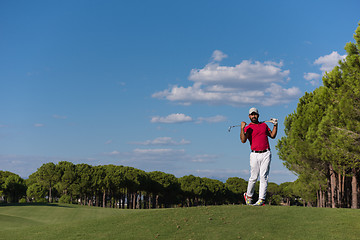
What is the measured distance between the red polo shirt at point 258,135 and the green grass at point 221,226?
374 centimetres

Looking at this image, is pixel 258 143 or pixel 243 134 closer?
pixel 243 134

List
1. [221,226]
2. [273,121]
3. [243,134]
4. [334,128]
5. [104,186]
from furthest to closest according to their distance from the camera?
[104,186] < [334,128] < [221,226] < [243,134] < [273,121]

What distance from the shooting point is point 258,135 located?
15.9 m

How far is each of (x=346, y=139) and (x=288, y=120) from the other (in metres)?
21.2

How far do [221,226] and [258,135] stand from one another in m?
4.75

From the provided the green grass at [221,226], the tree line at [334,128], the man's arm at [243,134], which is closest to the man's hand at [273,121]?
the man's arm at [243,134]

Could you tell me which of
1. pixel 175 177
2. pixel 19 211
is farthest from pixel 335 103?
pixel 175 177

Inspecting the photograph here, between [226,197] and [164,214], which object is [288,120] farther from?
[226,197]

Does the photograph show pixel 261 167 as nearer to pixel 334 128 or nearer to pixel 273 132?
pixel 273 132

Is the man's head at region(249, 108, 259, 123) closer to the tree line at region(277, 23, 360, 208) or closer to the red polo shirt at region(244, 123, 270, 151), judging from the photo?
the red polo shirt at region(244, 123, 270, 151)

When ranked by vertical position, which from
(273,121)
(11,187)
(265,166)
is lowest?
(11,187)

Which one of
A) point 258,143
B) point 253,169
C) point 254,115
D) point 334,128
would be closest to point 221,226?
point 253,169

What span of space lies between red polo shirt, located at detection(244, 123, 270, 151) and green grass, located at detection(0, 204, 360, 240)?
3743 mm

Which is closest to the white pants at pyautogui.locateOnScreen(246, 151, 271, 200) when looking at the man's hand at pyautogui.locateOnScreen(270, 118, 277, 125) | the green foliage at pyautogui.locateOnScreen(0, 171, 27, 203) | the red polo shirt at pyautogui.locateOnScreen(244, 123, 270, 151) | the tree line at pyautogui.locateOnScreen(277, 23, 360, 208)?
the red polo shirt at pyautogui.locateOnScreen(244, 123, 270, 151)
